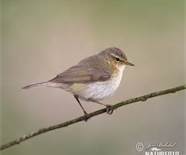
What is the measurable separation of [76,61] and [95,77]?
0.10 m

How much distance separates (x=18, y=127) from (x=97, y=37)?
51 centimetres

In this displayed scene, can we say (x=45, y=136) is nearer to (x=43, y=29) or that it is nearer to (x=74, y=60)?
(x=74, y=60)

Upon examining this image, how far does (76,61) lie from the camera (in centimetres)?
215

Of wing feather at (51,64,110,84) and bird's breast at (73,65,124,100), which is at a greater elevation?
wing feather at (51,64,110,84)

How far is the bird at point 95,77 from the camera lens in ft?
6.63

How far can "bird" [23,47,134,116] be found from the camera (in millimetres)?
2020

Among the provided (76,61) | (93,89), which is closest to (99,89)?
(93,89)

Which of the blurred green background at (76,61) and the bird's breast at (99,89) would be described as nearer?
the bird's breast at (99,89)

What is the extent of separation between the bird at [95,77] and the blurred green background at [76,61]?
7 centimetres

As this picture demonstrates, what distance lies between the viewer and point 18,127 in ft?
7.41

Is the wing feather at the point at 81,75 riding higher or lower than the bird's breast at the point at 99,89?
higher

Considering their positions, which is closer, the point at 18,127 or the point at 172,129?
the point at 172,129

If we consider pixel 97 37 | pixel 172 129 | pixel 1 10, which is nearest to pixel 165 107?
pixel 172 129

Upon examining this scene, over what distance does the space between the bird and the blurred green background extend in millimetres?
70
